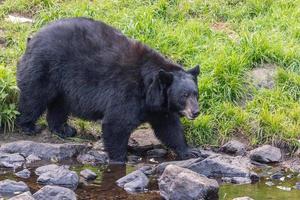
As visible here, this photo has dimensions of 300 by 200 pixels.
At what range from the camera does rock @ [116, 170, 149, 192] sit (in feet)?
29.0

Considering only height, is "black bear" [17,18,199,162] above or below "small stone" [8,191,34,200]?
above

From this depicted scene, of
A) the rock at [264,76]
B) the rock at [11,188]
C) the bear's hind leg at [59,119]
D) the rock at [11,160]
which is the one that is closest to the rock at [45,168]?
the rock at [11,160]

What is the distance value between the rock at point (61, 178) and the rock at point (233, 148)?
2.38 m

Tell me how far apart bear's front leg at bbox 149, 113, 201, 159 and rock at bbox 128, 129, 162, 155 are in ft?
1.01

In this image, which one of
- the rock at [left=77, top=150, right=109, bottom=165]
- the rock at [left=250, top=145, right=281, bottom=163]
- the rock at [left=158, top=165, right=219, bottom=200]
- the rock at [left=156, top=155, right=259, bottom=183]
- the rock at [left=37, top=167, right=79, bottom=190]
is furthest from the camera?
the rock at [left=250, top=145, right=281, bottom=163]

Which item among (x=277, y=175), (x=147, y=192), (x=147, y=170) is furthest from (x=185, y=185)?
(x=277, y=175)

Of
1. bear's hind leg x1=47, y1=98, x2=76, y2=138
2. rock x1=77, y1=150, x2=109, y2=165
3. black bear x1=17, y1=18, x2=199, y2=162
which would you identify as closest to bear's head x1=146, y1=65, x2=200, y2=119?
black bear x1=17, y1=18, x2=199, y2=162

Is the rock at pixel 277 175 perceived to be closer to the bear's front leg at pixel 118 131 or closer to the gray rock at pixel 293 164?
the gray rock at pixel 293 164

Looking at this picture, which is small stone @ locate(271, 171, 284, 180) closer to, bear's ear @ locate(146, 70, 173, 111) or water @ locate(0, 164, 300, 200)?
water @ locate(0, 164, 300, 200)

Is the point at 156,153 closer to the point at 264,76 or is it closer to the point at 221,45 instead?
the point at 264,76

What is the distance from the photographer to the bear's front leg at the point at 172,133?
10.3 m

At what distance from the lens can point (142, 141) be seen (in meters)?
10.7

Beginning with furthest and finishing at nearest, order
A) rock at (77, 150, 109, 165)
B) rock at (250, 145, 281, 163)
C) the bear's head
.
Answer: rock at (250, 145, 281, 163)
rock at (77, 150, 109, 165)
the bear's head

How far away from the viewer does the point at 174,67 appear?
10.0m
